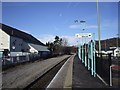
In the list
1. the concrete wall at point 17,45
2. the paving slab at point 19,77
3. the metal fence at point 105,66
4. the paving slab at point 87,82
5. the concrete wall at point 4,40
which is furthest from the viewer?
the concrete wall at point 17,45

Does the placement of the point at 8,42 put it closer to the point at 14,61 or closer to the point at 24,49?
the point at 24,49

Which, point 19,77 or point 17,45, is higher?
point 17,45

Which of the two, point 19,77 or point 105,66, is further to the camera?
point 19,77

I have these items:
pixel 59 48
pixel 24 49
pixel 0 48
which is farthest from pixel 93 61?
pixel 59 48

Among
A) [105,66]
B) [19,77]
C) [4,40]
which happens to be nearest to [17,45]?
[4,40]

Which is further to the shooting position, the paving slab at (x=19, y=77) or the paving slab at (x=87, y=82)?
the paving slab at (x=19, y=77)

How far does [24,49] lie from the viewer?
82.4 meters

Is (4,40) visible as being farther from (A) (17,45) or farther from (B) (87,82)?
(B) (87,82)

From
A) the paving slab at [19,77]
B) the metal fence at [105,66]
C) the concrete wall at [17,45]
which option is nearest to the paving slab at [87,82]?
the metal fence at [105,66]

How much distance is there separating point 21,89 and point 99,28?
15292mm

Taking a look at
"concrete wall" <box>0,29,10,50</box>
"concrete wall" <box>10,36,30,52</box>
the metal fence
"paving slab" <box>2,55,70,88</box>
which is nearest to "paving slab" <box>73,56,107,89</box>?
the metal fence

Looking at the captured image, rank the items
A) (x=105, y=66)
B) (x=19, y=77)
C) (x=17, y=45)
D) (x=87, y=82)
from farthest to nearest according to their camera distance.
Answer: (x=17, y=45) → (x=19, y=77) → (x=105, y=66) → (x=87, y=82)

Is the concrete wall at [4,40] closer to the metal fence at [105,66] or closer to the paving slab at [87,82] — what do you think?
the paving slab at [87,82]

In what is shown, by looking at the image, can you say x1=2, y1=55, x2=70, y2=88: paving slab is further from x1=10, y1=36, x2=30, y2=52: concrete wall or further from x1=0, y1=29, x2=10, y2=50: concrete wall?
x1=10, y1=36, x2=30, y2=52: concrete wall
